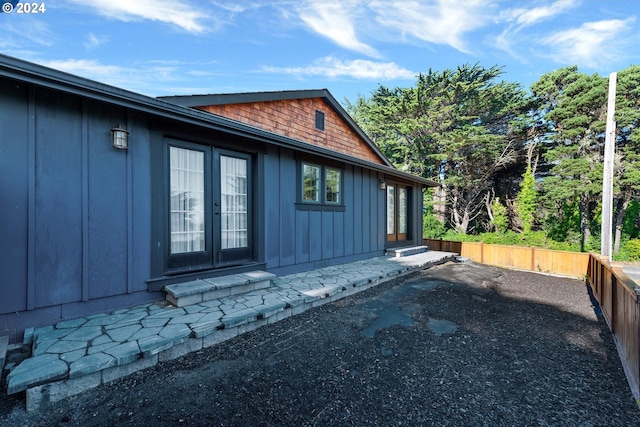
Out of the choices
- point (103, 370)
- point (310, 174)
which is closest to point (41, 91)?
point (103, 370)

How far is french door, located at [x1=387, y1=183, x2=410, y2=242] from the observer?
8.13m

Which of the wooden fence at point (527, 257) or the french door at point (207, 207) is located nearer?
the french door at point (207, 207)

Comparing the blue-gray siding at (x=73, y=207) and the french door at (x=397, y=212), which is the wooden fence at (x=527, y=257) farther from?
the blue-gray siding at (x=73, y=207)

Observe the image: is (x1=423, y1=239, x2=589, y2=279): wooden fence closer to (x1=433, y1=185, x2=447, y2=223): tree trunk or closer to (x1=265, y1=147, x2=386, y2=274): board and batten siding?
(x1=265, y1=147, x2=386, y2=274): board and batten siding

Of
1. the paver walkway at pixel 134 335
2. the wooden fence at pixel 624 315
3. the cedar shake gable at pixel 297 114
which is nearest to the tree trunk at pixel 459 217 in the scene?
the cedar shake gable at pixel 297 114

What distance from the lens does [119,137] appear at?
3133mm

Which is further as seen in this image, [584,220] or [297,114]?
[584,220]

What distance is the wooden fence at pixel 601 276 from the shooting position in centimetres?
238

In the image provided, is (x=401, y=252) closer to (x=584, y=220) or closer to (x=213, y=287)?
(x=213, y=287)

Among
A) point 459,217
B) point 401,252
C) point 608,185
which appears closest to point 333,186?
point 401,252

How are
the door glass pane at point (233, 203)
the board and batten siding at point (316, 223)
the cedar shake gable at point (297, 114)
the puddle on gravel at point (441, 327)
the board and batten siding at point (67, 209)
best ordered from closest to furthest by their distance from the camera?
the board and batten siding at point (67, 209), the puddle on gravel at point (441, 327), the door glass pane at point (233, 203), the board and batten siding at point (316, 223), the cedar shake gable at point (297, 114)

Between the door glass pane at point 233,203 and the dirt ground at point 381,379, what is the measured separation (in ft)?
5.40

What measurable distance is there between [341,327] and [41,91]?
4.00m

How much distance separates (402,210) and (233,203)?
234 inches
